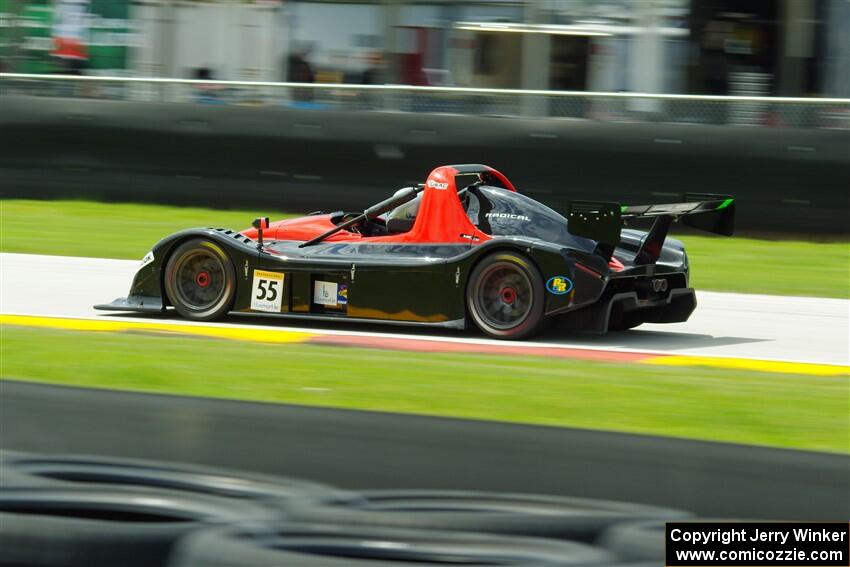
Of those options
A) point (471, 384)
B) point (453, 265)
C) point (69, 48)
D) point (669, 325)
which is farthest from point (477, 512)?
point (69, 48)

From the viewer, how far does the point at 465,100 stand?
15.4 m

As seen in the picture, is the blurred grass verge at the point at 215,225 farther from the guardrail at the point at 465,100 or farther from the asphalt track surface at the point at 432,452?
the asphalt track surface at the point at 432,452

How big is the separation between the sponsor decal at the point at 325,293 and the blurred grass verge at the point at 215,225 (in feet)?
14.7

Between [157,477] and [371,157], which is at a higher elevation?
[371,157]

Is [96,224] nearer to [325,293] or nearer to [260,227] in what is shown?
[260,227]

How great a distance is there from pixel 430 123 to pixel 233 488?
38.4 ft

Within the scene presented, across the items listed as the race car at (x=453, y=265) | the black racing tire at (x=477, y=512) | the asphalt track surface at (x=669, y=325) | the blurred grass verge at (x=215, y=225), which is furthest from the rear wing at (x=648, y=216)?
the black racing tire at (x=477, y=512)

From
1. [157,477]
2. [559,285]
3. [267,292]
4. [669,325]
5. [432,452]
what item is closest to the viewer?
[157,477]

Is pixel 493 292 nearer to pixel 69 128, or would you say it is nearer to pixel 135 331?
pixel 135 331

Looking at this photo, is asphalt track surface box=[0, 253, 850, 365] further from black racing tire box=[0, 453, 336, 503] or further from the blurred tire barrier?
black racing tire box=[0, 453, 336, 503]

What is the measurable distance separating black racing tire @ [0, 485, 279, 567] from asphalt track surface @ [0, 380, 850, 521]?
0.43 meters

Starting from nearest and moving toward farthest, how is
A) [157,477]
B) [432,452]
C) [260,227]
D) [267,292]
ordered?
[157,477], [432,452], [267,292], [260,227]

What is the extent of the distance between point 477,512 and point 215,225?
39.5ft

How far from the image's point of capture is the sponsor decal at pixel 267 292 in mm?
9320
